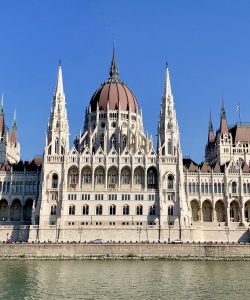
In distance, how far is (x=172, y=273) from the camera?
64938mm

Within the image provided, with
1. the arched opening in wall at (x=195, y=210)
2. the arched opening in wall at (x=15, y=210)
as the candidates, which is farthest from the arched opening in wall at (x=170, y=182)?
the arched opening in wall at (x=15, y=210)

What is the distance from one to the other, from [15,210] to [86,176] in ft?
69.5

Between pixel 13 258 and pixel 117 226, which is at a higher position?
pixel 117 226

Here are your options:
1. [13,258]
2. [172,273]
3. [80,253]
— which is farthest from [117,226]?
[172,273]

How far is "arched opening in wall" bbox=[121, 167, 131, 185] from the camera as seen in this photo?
357 ft

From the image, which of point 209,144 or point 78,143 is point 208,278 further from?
point 209,144

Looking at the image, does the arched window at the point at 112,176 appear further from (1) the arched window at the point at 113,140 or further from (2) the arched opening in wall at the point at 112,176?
(1) the arched window at the point at 113,140

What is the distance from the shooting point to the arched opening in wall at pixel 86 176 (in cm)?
10862

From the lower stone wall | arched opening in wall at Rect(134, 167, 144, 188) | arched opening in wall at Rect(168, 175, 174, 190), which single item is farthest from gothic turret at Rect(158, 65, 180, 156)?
the lower stone wall

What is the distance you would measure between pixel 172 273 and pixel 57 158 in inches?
2038

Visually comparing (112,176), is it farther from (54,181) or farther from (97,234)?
(97,234)

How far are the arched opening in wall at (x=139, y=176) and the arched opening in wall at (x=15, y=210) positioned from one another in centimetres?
2988

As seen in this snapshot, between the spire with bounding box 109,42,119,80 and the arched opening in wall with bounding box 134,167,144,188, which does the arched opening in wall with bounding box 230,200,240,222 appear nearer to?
the arched opening in wall with bounding box 134,167,144,188

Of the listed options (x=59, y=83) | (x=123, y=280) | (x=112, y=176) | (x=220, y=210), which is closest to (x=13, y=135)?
(x=59, y=83)
